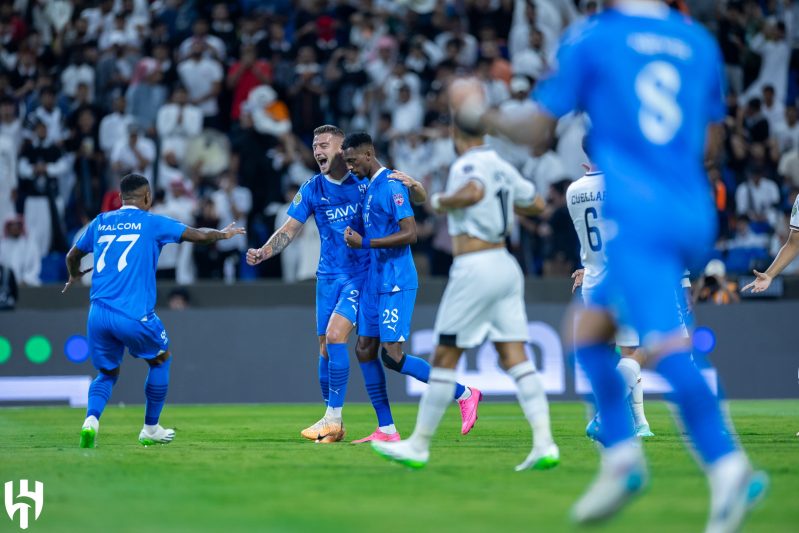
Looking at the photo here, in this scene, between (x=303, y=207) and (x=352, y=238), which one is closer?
(x=352, y=238)

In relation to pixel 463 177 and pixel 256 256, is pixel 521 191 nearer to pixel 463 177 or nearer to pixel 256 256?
pixel 463 177

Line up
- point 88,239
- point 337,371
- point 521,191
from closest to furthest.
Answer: point 521,191 → point 88,239 → point 337,371

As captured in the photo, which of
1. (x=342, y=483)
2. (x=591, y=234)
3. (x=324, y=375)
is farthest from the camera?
(x=324, y=375)

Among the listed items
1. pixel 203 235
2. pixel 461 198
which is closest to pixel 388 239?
pixel 203 235

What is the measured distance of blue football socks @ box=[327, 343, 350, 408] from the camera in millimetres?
10883

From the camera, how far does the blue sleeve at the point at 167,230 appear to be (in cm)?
1052

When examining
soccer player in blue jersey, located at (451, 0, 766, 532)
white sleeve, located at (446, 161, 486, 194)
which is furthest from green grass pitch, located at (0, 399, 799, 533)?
white sleeve, located at (446, 161, 486, 194)

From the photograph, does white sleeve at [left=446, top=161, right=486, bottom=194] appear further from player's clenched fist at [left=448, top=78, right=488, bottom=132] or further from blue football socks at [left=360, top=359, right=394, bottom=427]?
blue football socks at [left=360, top=359, right=394, bottom=427]

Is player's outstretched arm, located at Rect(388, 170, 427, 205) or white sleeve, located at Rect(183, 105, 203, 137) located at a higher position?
white sleeve, located at Rect(183, 105, 203, 137)

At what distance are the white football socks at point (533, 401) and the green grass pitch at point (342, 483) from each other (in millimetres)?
252

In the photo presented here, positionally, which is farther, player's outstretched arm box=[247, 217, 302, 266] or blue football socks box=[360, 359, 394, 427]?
player's outstretched arm box=[247, 217, 302, 266]

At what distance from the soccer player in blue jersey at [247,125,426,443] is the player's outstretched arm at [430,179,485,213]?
3533mm

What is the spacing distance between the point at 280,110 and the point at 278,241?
9578 mm

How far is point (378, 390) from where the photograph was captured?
10750 millimetres
